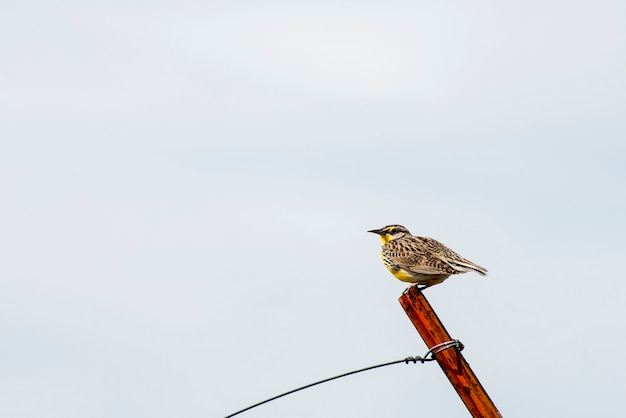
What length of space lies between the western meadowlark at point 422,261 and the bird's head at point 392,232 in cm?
99

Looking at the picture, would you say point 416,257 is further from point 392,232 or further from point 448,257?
point 392,232

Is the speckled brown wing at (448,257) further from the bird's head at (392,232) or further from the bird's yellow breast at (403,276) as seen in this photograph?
the bird's head at (392,232)

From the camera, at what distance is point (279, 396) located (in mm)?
17359

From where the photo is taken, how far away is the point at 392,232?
1092 inches

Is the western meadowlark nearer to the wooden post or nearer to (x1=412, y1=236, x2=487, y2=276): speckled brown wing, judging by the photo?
(x1=412, y1=236, x2=487, y2=276): speckled brown wing

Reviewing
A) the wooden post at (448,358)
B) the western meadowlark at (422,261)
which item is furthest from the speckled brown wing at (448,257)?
the wooden post at (448,358)

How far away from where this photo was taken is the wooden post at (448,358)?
651 inches

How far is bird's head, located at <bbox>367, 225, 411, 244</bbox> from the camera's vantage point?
27.4m

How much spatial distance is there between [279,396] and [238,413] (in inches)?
25.3

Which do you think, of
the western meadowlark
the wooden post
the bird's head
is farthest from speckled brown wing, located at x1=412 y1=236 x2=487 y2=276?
the wooden post

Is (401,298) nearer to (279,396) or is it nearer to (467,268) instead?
(279,396)

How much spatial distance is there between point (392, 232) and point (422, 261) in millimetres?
4173

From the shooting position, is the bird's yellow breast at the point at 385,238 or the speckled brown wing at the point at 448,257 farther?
the bird's yellow breast at the point at 385,238

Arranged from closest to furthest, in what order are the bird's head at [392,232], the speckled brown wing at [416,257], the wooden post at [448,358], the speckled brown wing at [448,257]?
1. the wooden post at [448,358]
2. the speckled brown wing at [448,257]
3. the speckled brown wing at [416,257]
4. the bird's head at [392,232]
